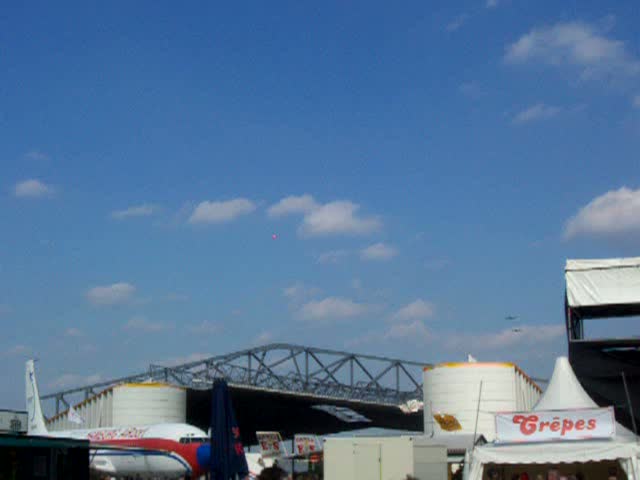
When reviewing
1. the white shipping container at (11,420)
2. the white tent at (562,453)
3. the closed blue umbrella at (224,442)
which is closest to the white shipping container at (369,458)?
the white tent at (562,453)

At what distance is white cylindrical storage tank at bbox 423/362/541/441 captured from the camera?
52.3 m

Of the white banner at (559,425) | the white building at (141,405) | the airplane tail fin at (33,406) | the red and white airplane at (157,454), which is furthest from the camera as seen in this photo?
the white building at (141,405)

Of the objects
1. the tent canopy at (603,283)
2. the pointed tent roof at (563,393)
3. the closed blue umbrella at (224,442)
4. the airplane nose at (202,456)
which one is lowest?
the airplane nose at (202,456)

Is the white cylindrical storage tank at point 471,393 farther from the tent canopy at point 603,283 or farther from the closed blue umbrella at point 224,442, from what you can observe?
the closed blue umbrella at point 224,442

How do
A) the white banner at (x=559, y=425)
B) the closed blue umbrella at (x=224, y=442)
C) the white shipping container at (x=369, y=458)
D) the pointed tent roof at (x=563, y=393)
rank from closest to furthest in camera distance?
the closed blue umbrella at (x=224, y=442) → the white shipping container at (x=369, y=458) → the white banner at (x=559, y=425) → the pointed tent roof at (x=563, y=393)

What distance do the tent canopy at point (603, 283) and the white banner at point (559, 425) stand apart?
27392mm

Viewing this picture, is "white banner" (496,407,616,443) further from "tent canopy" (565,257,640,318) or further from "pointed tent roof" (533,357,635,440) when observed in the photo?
"tent canopy" (565,257,640,318)

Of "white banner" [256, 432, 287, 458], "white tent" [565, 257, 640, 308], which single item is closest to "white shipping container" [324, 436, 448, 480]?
"white banner" [256, 432, 287, 458]

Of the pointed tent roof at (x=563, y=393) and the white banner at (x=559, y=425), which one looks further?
the pointed tent roof at (x=563, y=393)

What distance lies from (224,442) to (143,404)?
46.0m

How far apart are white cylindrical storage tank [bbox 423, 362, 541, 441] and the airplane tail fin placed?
26297 mm

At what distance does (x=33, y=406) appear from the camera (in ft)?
197

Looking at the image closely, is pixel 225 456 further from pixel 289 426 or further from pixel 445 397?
pixel 289 426

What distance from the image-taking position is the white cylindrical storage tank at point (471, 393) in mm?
52312
